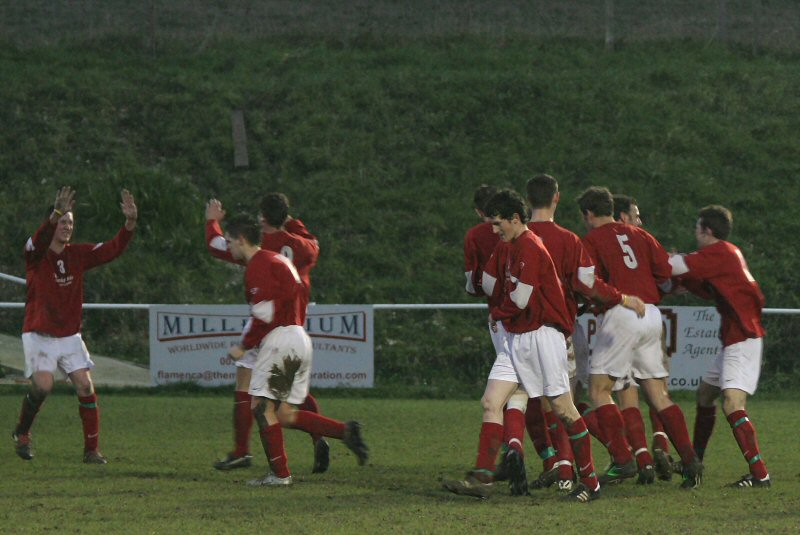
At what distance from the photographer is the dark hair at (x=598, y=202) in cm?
827

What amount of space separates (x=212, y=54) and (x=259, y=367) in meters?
19.0

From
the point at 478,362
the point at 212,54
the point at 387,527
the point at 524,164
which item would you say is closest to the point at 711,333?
the point at 478,362

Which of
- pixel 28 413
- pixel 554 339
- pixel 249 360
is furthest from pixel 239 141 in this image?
pixel 554 339

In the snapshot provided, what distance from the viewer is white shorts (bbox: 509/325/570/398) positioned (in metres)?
7.41

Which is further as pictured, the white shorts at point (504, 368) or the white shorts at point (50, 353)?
the white shorts at point (50, 353)

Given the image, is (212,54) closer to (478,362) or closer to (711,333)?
(478,362)

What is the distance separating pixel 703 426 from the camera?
8758 millimetres

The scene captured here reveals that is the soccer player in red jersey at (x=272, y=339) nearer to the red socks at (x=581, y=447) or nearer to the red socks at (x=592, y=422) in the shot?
the red socks at (x=581, y=447)

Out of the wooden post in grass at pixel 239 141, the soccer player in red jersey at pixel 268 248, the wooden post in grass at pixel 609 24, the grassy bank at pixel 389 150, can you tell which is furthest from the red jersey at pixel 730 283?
the wooden post in grass at pixel 609 24

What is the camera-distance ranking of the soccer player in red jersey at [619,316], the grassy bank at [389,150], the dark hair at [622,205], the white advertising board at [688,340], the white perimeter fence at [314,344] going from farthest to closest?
the grassy bank at [389,150] → the white perimeter fence at [314,344] → the white advertising board at [688,340] → the dark hair at [622,205] → the soccer player in red jersey at [619,316]

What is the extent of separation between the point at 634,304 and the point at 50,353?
4208mm

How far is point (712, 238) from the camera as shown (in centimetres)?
832

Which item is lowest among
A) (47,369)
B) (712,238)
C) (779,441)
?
(779,441)

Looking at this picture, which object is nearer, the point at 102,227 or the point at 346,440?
the point at 346,440
